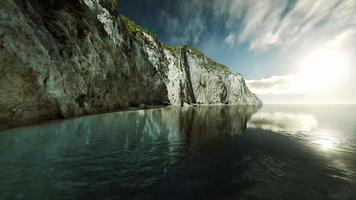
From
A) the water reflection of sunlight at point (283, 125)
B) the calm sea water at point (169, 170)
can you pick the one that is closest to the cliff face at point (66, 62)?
the calm sea water at point (169, 170)

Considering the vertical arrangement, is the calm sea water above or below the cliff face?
below

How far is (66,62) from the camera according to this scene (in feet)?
78.9

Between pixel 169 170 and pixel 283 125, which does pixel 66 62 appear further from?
pixel 283 125

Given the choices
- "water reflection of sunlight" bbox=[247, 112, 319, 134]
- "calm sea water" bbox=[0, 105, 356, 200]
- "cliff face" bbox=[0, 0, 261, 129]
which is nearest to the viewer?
"calm sea water" bbox=[0, 105, 356, 200]

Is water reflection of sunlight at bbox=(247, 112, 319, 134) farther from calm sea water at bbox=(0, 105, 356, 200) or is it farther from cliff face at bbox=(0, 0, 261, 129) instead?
cliff face at bbox=(0, 0, 261, 129)

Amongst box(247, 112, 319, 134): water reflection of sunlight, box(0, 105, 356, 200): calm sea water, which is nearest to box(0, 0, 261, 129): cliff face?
box(0, 105, 356, 200): calm sea water

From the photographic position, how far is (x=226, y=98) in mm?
112688

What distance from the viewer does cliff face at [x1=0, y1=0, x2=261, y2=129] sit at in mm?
16188

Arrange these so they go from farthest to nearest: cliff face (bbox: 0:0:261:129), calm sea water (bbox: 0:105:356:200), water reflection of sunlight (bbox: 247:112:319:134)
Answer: water reflection of sunlight (bbox: 247:112:319:134) → cliff face (bbox: 0:0:261:129) → calm sea water (bbox: 0:105:356:200)

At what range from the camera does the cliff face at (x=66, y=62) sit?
1619 cm

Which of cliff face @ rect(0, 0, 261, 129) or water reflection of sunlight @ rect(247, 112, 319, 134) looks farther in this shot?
water reflection of sunlight @ rect(247, 112, 319, 134)

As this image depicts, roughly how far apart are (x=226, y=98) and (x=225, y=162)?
355 feet

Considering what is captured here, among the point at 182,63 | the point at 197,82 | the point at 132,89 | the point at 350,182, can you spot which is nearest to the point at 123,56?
the point at 132,89

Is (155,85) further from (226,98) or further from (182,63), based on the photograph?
(226,98)
